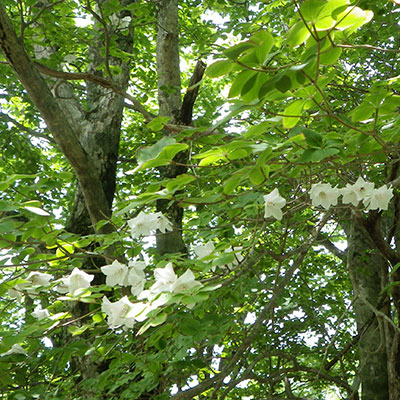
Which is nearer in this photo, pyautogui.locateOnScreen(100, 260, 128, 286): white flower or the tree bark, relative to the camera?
pyautogui.locateOnScreen(100, 260, 128, 286): white flower

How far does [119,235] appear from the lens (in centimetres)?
223

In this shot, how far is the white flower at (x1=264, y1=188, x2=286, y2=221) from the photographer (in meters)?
1.70

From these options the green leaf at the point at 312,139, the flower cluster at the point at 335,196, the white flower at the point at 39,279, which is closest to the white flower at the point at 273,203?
the flower cluster at the point at 335,196

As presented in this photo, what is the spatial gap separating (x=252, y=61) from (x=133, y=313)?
76 cm

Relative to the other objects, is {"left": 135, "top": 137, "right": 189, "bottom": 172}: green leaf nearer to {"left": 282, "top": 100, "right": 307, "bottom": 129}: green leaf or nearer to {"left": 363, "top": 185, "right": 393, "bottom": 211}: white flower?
{"left": 282, "top": 100, "right": 307, "bottom": 129}: green leaf

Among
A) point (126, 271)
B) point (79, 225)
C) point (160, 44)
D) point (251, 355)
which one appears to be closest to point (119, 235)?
point (126, 271)

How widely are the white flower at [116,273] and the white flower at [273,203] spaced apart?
0.58m

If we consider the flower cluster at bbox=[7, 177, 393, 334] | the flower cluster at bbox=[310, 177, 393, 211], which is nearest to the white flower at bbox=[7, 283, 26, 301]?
the flower cluster at bbox=[7, 177, 393, 334]

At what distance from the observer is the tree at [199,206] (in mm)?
1334

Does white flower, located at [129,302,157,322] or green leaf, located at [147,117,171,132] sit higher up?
green leaf, located at [147,117,171,132]

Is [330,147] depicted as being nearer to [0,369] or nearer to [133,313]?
[133,313]

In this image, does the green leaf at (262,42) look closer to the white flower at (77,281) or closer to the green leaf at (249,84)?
the green leaf at (249,84)

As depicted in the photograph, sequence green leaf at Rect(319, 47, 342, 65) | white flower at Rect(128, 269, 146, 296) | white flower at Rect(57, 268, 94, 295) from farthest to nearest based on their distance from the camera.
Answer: white flower at Rect(57, 268, 94, 295)
white flower at Rect(128, 269, 146, 296)
green leaf at Rect(319, 47, 342, 65)

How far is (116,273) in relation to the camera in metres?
1.88
